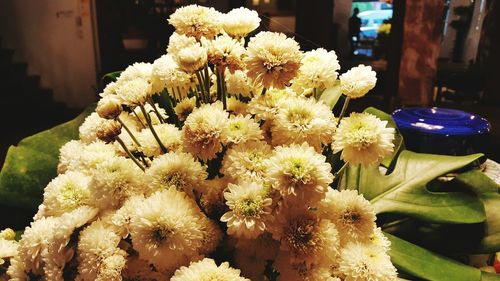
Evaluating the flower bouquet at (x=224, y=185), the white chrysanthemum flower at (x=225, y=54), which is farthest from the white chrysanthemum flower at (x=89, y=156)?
the white chrysanthemum flower at (x=225, y=54)

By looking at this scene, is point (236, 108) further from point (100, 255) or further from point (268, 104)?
point (100, 255)

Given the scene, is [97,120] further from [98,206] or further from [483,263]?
[483,263]

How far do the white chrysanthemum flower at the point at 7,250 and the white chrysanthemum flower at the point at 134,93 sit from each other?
0.96ft

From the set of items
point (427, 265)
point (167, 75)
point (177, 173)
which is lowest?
point (427, 265)

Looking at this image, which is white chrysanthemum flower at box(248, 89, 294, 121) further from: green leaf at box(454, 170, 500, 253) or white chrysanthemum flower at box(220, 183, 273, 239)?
green leaf at box(454, 170, 500, 253)

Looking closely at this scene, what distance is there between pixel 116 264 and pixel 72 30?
7.25 m

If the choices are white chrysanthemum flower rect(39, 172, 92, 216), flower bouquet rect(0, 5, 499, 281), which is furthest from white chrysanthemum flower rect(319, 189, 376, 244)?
white chrysanthemum flower rect(39, 172, 92, 216)

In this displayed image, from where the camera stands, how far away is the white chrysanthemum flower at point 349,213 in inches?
23.2

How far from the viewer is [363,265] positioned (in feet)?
1.90

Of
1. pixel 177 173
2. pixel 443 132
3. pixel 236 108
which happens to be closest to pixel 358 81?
pixel 236 108

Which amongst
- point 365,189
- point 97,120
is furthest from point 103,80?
point 365,189

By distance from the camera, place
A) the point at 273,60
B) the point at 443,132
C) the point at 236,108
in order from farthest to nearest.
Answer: the point at 443,132 < the point at 236,108 < the point at 273,60

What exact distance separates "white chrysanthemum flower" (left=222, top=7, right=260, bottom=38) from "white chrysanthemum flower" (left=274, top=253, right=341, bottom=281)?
1.14 ft

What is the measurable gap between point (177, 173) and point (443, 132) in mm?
749
